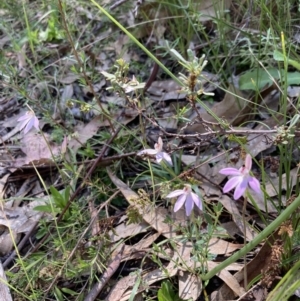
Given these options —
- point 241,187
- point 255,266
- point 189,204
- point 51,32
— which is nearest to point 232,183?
point 241,187

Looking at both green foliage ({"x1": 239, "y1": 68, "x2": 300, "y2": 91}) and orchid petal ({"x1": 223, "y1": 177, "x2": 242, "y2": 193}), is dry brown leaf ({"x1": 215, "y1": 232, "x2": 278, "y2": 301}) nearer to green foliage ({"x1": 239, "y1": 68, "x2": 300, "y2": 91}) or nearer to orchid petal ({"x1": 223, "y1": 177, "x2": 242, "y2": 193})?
orchid petal ({"x1": 223, "y1": 177, "x2": 242, "y2": 193})

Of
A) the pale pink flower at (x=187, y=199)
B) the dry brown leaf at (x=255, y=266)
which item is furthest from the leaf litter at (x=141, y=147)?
the pale pink flower at (x=187, y=199)

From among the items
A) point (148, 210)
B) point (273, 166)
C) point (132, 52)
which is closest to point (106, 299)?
point (148, 210)

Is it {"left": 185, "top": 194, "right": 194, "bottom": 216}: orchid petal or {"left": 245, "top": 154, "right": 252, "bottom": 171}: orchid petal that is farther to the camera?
{"left": 185, "top": 194, "right": 194, "bottom": 216}: orchid petal

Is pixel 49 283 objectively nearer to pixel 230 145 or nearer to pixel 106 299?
pixel 106 299

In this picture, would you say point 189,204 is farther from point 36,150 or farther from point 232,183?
point 36,150

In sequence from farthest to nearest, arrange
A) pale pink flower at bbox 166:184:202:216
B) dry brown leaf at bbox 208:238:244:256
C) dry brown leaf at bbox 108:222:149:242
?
dry brown leaf at bbox 108:222:149:242
dry brown leaf at bbox 208:238:244:256
pale pink flower at bbox 166:184:202:216

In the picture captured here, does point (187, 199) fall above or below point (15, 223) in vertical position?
above

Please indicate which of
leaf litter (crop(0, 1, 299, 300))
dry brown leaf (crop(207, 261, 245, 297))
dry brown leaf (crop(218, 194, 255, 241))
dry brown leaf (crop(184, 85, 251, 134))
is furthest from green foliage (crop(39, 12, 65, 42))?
dry brown leaf (crop(207, 261, 245, 297))
